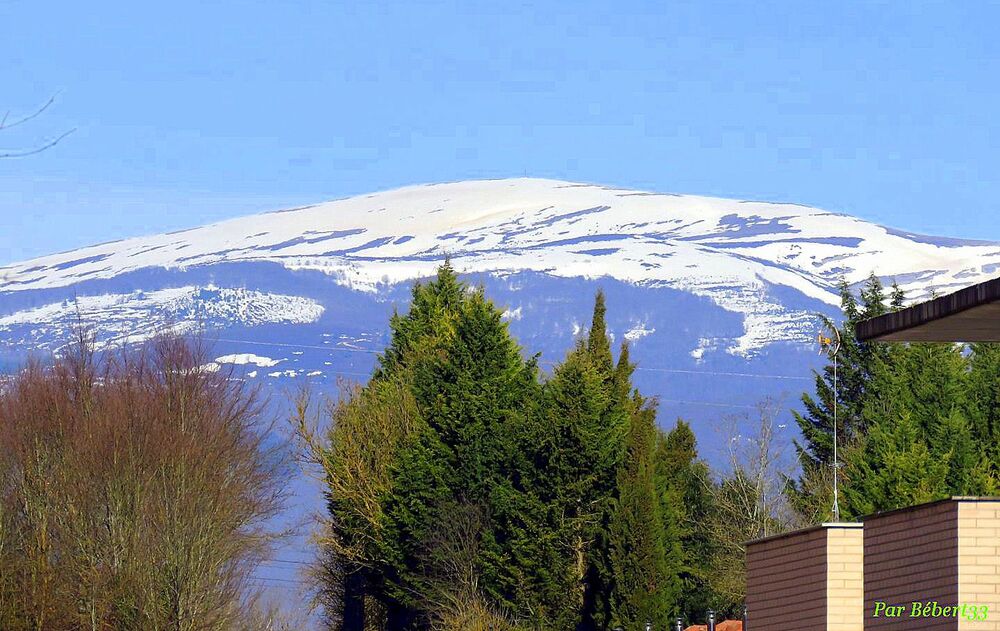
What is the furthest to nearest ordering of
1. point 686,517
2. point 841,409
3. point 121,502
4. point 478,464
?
point 841,409
point 686,517
point 478,464
point 121,502

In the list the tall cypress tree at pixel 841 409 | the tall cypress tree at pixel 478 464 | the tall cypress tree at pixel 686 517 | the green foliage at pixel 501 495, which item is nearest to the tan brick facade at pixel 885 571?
the green foliage at pixel 501 495

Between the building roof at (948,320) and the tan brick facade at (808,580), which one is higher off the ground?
the building roof at (948,320)

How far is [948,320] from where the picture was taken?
727 inches

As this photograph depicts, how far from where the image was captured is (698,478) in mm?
75812

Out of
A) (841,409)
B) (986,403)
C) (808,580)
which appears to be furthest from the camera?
(841,409)

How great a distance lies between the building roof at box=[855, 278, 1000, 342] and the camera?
1739 cm

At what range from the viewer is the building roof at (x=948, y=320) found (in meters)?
17.4

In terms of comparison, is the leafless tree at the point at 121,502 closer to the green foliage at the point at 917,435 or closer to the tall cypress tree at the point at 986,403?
the green foliage at the point at 917,435

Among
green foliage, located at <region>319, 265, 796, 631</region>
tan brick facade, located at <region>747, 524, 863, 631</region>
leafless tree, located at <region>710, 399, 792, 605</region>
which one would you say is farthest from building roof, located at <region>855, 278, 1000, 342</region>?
leafless tree, located at <region>710, 399, 792, 605</region>

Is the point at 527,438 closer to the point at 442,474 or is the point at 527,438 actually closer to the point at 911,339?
the point at 442,474

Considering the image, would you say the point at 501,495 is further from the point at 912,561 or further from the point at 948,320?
the point at 912,561

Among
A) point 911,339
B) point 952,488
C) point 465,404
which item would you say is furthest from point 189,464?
point 911,339

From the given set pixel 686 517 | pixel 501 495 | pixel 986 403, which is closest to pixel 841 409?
pixel 686 517

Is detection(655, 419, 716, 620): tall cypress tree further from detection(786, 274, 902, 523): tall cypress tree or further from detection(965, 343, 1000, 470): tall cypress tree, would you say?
detection(965, 343, 1000, 470): tall cypress tree
